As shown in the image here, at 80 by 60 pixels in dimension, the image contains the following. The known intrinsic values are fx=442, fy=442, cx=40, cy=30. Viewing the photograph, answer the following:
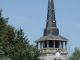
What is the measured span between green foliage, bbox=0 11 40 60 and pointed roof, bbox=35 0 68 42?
2041 inches

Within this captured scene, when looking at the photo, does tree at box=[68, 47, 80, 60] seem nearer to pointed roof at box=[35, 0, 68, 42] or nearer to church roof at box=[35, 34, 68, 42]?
church roof at box=[35, 34, 68, 42]

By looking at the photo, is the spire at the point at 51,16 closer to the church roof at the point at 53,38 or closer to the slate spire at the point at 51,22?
the slate spire at the point at 51,22

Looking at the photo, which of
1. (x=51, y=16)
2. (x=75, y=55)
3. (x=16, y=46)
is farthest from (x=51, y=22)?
(x=16, y=46)

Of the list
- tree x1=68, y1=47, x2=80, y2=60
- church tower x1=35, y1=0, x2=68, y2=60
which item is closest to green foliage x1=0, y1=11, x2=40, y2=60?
tree x1=68, y1=47, x2=80, y2=60

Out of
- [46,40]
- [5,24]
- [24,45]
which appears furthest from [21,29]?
[46,40]

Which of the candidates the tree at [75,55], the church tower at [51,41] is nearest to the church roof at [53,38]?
the church tower at [51,41]

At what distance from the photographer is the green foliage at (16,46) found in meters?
45.2

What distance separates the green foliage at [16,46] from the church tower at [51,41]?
1984 inches

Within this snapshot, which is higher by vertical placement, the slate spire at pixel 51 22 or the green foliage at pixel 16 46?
the slate spire at pixel 51 22

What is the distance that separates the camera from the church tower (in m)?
101

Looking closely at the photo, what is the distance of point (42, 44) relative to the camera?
340 feet

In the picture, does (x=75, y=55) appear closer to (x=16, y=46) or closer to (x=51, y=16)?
(x=16, y=46)

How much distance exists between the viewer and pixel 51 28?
104 meters

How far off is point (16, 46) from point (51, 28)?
58.0 metres
